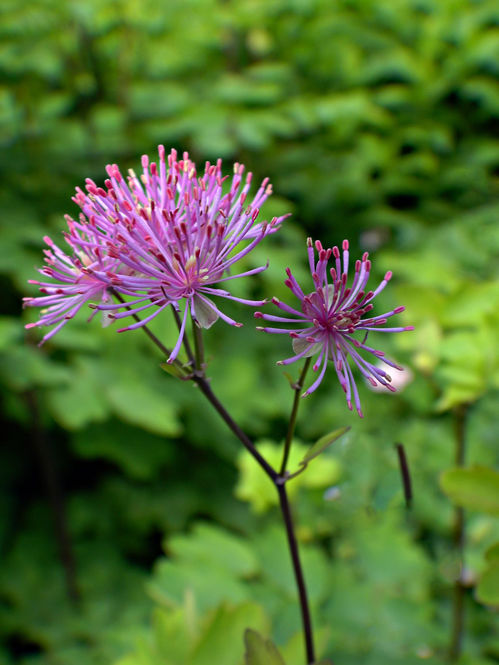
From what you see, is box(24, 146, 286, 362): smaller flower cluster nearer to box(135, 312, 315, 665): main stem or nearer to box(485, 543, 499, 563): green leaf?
box(135, 312, 315, 665): main stem

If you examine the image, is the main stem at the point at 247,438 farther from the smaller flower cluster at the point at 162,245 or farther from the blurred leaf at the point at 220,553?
the blurred leaf at the point at 220,553

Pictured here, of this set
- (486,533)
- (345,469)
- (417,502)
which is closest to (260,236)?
(345,469)

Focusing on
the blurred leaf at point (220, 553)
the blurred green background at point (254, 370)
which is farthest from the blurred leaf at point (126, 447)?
the blurred leaf at point (220, 553)

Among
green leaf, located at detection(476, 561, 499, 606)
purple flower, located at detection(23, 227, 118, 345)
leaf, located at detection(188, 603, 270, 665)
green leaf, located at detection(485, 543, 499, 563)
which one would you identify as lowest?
leaf, located at detection(188, 603, 270, 665)

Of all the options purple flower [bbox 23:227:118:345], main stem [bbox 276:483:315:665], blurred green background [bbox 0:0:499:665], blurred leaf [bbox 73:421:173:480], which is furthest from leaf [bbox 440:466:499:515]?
blurred leaf [bbox 73:421:173:480]

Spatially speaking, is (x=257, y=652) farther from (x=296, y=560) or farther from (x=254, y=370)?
(x=254, y=370)

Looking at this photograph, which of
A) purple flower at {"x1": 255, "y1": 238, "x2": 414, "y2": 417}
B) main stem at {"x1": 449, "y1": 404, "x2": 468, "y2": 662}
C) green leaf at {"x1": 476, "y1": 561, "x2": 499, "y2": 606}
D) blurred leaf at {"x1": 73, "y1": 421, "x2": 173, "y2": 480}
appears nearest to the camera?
purple flower at {"x1": 255, "y1": 238, "x2": 414, "y2": 417}
